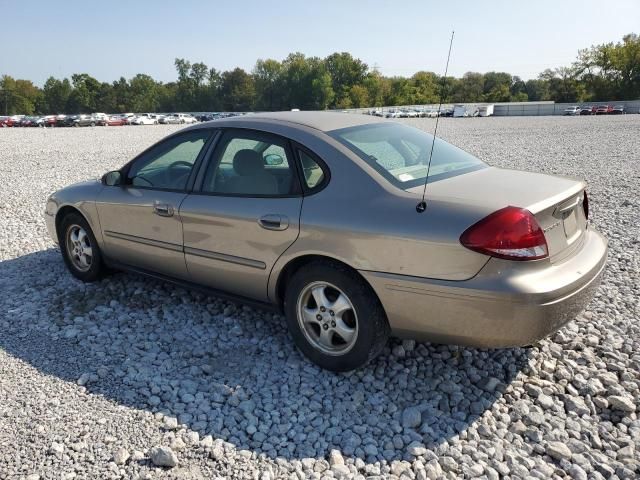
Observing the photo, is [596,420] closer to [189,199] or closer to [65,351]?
[189,199]

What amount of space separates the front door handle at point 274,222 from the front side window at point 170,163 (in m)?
0.94

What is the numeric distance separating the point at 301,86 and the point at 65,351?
4782 inches

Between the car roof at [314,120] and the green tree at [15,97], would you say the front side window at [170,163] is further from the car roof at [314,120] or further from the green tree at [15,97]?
the green tree at [15,97]

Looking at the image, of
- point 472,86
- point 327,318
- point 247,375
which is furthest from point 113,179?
point 472,86

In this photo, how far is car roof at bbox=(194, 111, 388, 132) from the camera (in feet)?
11.9

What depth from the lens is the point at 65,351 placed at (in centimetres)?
374

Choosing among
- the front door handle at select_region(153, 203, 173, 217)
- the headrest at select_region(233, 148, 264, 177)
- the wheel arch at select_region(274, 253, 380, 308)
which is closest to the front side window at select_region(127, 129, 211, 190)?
the front door handle at select_region(153, 203, 173, 217)

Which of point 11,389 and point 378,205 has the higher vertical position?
point 378,205

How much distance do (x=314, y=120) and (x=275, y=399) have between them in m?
1.94

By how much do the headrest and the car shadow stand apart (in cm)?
122

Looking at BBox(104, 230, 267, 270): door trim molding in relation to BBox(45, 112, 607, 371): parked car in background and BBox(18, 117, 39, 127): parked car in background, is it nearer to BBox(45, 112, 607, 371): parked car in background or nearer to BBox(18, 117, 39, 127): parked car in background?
BBox(45, 112, 607, 371): parked car in background

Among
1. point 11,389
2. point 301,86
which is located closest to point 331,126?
point 11,389

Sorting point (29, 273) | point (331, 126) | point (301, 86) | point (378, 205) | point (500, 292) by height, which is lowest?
point (301, 86)

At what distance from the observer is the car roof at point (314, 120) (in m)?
3.64
